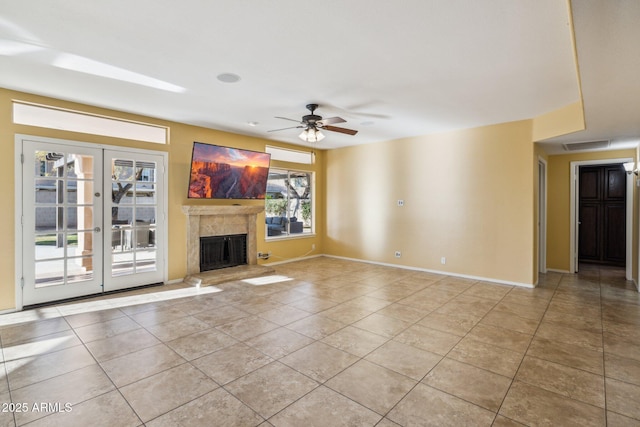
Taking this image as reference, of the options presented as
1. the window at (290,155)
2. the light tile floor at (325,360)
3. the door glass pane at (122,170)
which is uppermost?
the window at (290,155)

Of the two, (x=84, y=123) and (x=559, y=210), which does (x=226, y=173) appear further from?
(x=559, y=210)

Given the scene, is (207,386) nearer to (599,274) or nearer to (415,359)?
(415,359)

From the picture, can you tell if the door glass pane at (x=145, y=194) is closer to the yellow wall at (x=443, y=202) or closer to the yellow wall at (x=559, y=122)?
the yellow wall at (x=443, y=202)

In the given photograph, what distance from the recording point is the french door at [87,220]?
13.5 feet

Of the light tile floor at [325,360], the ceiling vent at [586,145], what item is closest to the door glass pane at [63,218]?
the light tile floor at [325,360]

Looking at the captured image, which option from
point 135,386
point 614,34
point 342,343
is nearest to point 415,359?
point 342,343

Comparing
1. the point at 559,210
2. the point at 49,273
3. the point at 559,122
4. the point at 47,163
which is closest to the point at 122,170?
the point at 47,163

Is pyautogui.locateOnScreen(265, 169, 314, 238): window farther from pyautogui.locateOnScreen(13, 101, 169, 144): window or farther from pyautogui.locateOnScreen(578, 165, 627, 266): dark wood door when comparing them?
pyautogui.locateOnScreen(578, 165, 627, 266): dark wood door

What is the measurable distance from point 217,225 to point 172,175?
1.23m

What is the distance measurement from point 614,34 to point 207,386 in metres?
3.74

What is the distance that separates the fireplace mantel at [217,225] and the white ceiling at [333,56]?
6.03 feet

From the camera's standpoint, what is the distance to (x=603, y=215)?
7.16m

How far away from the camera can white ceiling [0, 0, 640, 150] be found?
226cm

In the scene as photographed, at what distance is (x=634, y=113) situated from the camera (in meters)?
3.60
